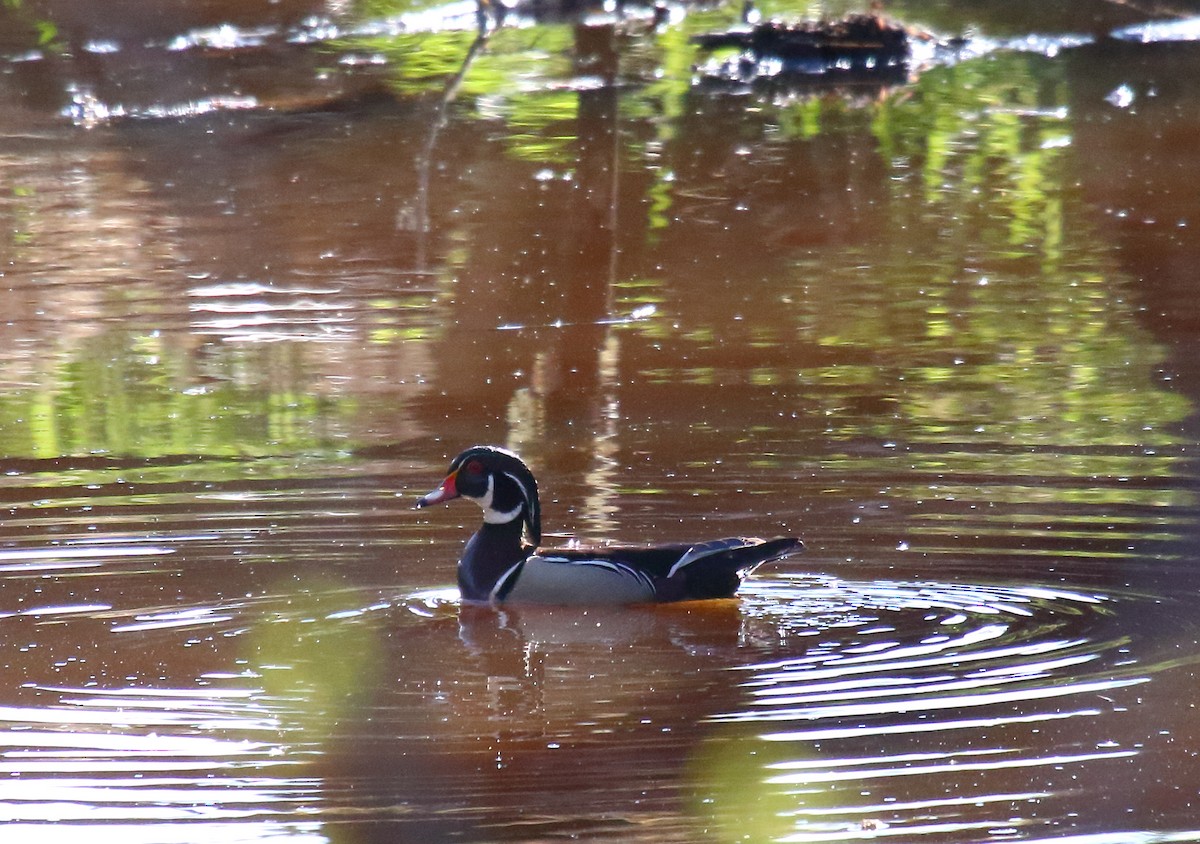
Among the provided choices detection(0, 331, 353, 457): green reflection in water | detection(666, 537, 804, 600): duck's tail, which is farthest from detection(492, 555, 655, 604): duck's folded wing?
detection(0, 331, 353, 457): green reflection in water

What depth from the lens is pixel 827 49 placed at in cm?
2191

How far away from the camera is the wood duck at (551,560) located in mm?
7426

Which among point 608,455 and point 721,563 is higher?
point 721,563

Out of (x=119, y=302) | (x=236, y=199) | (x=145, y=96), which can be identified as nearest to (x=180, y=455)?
(x=119, y=302)

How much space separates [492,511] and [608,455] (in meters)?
1.57

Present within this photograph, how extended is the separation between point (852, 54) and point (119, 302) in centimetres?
1110

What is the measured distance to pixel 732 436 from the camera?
372 inches

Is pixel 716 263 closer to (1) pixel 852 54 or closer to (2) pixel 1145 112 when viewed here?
(2) pixel 1145 112

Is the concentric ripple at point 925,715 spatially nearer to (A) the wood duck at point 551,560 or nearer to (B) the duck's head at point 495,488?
(A) the wood duck at point 551,560

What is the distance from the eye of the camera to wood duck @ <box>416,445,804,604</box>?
743 cm

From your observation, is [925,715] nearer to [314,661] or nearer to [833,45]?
[314,661]

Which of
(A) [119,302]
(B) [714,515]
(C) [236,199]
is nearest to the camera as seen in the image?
(B) [714,515]

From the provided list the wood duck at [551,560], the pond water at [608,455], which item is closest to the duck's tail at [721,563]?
the wood duck at [551,560]

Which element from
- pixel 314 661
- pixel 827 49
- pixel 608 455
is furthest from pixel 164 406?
pixel 827 49
